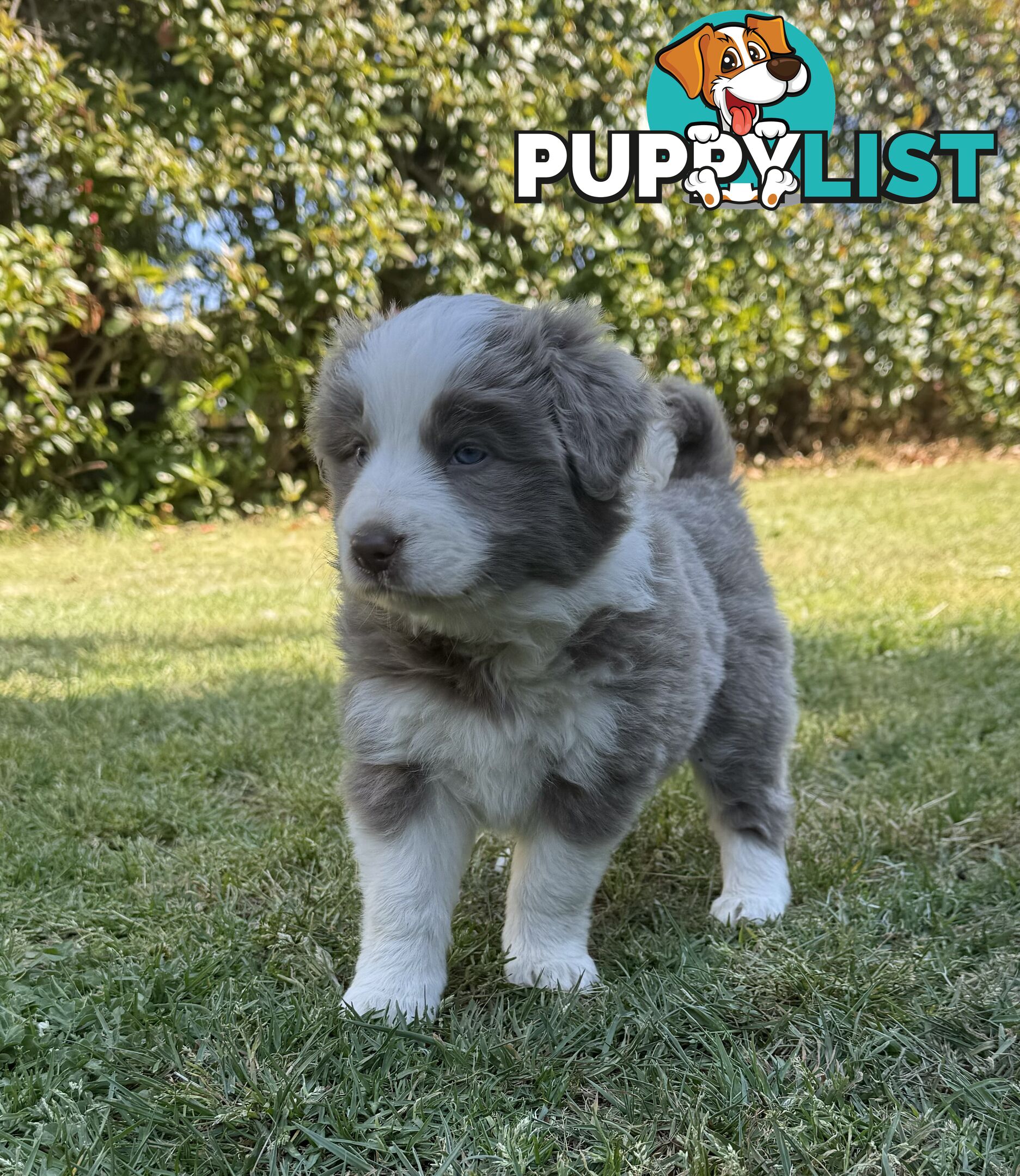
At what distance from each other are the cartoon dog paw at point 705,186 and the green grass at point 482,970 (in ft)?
16.3

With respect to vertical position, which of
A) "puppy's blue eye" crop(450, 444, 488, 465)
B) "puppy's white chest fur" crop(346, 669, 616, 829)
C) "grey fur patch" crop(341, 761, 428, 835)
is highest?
"puppy's blue eye" crop(450, 444, 488, 465)

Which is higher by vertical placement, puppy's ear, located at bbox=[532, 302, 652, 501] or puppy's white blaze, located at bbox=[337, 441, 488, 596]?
puppy's ear, located at bbox=[532, 302, 652, 501]

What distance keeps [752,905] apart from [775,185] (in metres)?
7.18

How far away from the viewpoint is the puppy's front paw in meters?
2.05

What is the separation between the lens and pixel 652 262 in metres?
9.41

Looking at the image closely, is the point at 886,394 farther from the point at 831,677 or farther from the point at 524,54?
the point at 831,677

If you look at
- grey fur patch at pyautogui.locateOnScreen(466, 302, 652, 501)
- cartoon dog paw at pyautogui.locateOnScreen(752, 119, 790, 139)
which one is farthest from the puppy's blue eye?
cartoon dog paw at pyautogui.locateOnScreen(752, 119, 790, 139)

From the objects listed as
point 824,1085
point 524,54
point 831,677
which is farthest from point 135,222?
point 824,1085

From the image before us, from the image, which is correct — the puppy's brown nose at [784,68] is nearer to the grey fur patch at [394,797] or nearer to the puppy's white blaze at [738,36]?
the puppy's white blaze at [738,36]

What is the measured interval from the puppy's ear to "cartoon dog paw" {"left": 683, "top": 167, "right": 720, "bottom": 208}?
641cm

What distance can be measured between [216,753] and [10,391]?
5044 mm

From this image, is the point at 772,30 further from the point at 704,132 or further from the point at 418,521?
the point at 418,521

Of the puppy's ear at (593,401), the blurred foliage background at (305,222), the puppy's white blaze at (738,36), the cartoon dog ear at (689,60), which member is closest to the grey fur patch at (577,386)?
the puppy's ear at (593,401)

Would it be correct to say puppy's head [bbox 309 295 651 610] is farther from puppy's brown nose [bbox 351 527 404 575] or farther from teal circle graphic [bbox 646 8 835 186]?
teal circle graphic [bbox 646 8 835 186]
